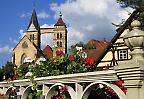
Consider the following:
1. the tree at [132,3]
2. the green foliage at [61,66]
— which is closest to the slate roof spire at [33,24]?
the tree at [132,3]

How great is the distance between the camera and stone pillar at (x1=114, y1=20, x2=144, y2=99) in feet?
10.7

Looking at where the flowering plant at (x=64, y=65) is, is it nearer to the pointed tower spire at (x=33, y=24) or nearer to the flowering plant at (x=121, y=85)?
the flowering plant at (x=121, y=85)

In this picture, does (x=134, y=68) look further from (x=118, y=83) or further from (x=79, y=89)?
(x=79, y=89)

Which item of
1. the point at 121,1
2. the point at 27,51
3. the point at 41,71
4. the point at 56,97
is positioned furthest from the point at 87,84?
the point at 27,51

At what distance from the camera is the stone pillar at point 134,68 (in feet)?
10.7

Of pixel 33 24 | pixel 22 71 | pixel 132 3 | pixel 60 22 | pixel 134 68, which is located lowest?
pixel 134 68

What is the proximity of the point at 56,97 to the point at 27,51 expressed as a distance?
84.9m

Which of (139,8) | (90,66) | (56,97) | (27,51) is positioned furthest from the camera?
(27,51)

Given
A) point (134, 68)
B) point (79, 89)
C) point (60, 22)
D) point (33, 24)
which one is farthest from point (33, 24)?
point (134, 68)

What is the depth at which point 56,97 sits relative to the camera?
15.7 ft

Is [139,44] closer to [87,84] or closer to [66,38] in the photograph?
[87,84]

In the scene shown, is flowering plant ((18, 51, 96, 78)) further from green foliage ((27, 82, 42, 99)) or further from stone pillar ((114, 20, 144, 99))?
stone pillar ((114, 20, 144, 99))

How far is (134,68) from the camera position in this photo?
10.7 ft

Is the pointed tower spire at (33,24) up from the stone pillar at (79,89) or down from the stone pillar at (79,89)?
up
